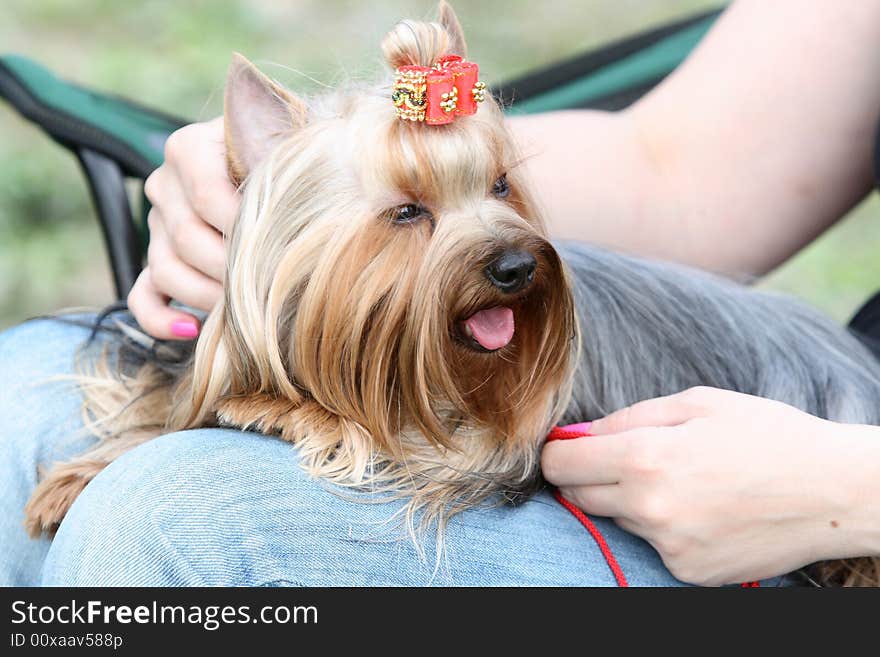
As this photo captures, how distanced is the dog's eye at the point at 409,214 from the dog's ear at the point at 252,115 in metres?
0.19

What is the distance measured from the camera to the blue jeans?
140 cm

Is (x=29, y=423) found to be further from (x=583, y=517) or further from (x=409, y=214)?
(x=583, y=517)

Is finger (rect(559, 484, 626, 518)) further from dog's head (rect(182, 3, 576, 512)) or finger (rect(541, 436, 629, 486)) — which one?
dog's head (rect(182, 3, 576, 512))

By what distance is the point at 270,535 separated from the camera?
1.42m

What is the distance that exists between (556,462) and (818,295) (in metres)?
2.67

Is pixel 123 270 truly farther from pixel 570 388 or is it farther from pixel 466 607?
pixel 466 607

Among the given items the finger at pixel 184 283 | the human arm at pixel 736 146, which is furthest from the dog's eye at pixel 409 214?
the human arm at pixel 736 146

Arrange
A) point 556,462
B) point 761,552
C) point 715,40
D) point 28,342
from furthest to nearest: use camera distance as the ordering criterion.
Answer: point 715,40, point 28,342, point 556,462, point 761,552

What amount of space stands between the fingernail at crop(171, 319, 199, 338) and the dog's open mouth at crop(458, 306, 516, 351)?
17.7 inches

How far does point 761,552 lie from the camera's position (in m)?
1.55

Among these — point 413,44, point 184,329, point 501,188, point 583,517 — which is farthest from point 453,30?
point 583,517

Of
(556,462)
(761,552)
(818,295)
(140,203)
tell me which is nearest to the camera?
(761,552)

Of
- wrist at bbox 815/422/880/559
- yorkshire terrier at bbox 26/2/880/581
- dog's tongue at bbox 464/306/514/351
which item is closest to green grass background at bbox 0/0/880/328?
yorkshire terrier at bbox 26/2/880/581

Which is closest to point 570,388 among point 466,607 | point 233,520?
point 466,607
